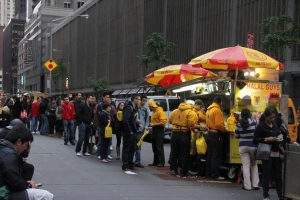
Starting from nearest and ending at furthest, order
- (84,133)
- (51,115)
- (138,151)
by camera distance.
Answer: (138,151) → (84,133) → (51,115)

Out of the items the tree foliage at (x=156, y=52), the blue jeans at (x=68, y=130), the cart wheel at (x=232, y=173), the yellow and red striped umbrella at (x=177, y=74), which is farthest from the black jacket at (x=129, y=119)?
the tree foliage at (x=156, y=52)

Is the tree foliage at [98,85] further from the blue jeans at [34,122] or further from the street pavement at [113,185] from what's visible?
the street pavement at [113,185]

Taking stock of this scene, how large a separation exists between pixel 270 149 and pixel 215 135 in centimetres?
248

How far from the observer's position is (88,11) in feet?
267

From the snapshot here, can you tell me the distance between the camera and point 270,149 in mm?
9195

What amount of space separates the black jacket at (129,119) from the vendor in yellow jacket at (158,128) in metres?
1.04

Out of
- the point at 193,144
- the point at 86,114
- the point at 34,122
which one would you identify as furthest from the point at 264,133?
the point at 34,122

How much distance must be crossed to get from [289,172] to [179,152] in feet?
13.9

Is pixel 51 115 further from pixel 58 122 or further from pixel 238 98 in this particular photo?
pixel 238 98

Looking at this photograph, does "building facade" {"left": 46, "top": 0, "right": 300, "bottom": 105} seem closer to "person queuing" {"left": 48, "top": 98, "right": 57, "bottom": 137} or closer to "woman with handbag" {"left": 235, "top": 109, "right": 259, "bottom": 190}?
"woman with handbag" {"left": 235, "top": 109, "right": 259, "bottom": 190}

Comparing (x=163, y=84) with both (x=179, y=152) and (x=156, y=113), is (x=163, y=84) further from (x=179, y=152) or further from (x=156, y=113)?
(x=179, y=152)

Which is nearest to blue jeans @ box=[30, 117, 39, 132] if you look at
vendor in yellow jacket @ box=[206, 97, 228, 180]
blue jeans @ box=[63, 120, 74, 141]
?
blue jeans @ box=[63, 120, 74, 141]

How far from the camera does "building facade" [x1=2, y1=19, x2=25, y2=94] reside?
580 feet

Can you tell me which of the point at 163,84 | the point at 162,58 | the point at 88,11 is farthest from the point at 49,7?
the point at 163,84
